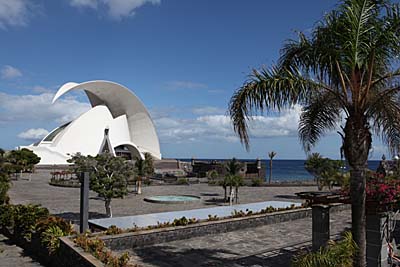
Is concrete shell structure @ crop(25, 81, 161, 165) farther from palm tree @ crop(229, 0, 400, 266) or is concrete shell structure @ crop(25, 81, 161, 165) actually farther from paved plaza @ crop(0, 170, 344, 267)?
palm tree @ crop(229, 0, 400, 266)

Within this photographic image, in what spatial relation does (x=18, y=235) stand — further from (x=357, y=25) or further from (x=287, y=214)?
(x=357, y=25)

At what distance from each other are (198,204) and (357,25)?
12.2m

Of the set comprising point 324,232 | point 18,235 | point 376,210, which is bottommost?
point 18,235

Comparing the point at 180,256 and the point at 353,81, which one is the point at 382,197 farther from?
the point at 180,256

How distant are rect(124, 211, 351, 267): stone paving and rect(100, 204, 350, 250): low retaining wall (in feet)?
0.52

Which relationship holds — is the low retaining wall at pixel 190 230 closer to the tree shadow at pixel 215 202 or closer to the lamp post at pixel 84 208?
the lamp post at pixel 84 208

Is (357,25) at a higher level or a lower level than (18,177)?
higher

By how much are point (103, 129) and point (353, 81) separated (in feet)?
171

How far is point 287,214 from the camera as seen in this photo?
11.3 m

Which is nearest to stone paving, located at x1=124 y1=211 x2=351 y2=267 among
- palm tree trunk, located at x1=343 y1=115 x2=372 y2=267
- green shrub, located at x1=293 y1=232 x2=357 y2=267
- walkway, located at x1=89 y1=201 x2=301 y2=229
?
walkway, located at x1=89 y1=201 x2=301 y2=229

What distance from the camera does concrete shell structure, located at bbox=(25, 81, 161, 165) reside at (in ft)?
169

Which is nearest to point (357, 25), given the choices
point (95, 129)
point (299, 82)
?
point (299, 82)

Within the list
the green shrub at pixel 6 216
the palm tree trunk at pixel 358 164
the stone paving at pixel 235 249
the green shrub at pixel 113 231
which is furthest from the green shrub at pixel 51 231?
the palm tree trunk at pixel 358 164

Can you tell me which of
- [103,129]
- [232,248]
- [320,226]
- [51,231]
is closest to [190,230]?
[232,248]
